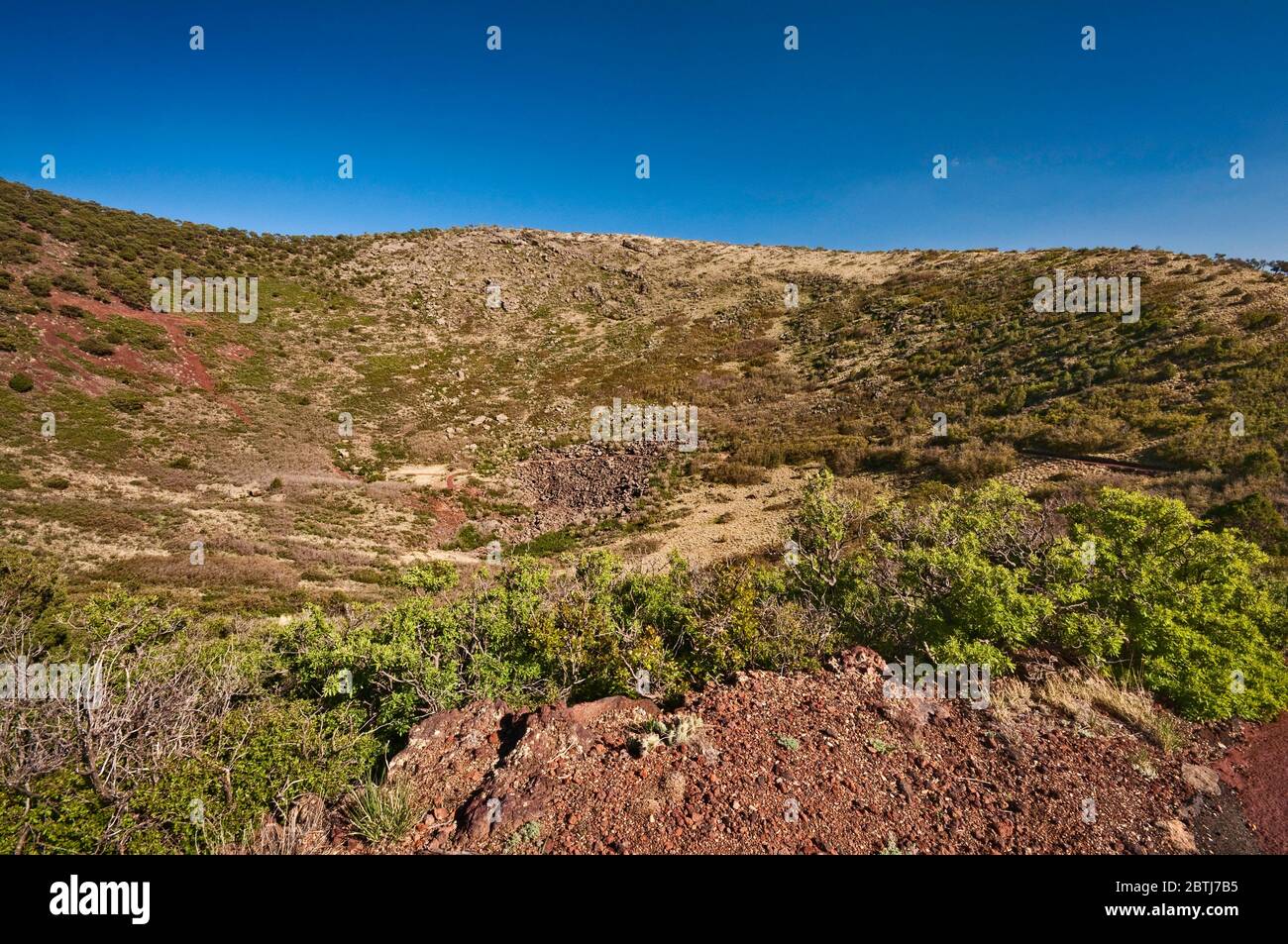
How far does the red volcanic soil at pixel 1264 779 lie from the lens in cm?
479

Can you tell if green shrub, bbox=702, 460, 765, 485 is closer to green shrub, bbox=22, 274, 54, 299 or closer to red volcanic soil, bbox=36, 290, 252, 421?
red volcanic soil, bbox=36, 290, 252, 421

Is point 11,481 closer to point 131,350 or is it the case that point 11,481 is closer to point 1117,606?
point 131,350

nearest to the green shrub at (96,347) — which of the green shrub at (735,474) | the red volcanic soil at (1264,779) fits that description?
the green shrub at (735,474)

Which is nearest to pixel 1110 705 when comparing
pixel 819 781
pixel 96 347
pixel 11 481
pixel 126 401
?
pixel 819 781

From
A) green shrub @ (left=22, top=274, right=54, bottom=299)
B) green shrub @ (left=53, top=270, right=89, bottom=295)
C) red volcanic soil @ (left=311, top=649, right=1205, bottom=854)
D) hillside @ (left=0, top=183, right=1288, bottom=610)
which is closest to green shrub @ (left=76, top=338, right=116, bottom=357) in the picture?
hillside @ (left=0, top=183, right=1288, bottom=610)

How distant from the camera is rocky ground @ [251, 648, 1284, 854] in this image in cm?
430

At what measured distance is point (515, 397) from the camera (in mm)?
45531

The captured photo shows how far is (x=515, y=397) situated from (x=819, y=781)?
43768mm

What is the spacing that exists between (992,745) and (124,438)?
3831 centimetres

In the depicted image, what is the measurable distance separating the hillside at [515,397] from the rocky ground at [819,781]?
515 inches

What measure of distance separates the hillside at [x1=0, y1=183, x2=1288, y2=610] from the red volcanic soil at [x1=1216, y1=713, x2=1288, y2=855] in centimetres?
1403

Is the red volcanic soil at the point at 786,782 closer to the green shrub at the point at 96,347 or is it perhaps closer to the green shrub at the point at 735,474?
the green shrub at the point at 735,474
